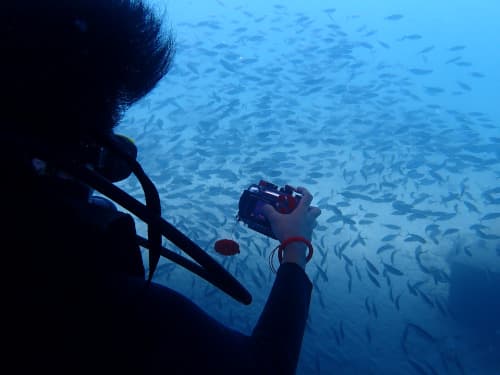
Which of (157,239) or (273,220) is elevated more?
(273,220)

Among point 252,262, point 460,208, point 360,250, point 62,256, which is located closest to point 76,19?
point 62,256

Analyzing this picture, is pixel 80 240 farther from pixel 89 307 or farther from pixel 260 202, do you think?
pixel 260 202

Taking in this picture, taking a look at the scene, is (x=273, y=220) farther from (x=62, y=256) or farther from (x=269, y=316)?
(x=62, y=256)

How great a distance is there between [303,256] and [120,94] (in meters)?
Answer: 0.74

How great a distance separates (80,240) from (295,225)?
0.80 m

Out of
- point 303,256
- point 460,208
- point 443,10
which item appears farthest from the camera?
point 443,10

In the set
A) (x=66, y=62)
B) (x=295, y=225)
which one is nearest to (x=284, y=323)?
(x=295, y=225)

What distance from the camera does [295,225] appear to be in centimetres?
137

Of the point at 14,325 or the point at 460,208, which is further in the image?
the point at 460,208

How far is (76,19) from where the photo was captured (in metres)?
0.84

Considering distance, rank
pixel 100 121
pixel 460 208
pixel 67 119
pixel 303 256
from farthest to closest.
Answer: pixel 460 208 → pixel 303 256 → pixel 100 121 → pixel 67 119

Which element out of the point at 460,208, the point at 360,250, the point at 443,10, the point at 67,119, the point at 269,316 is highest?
the point at 443,10

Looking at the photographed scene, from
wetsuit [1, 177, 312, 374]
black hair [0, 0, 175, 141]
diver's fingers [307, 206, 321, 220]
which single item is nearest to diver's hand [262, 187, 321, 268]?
diver's fingers [307, 206, 321, 220]

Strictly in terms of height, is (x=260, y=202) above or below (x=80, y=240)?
above
